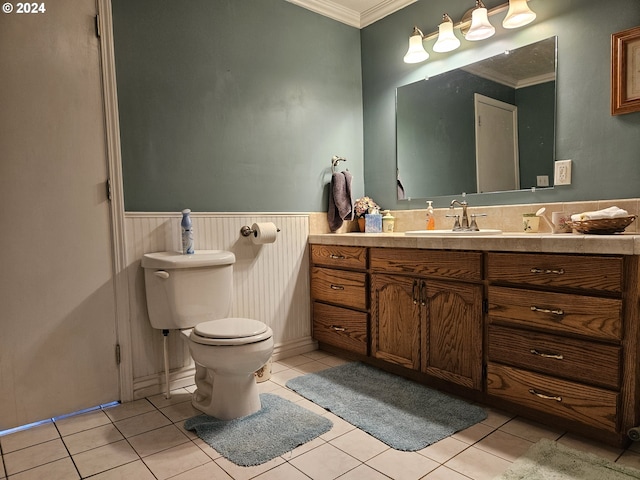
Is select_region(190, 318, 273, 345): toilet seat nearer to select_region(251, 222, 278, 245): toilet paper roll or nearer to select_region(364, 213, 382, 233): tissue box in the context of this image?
select_region(251, 222, 278, 245): toilet paper roll

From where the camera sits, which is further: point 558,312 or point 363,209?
point 363,209

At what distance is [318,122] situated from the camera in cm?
289

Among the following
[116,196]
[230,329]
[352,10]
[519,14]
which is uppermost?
[352,10]

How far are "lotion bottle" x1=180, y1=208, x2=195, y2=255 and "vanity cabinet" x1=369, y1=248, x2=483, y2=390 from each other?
1.00m

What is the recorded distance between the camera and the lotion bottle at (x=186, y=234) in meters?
2.15

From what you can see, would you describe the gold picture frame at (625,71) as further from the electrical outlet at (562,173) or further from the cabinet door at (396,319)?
the cabinet door at (396,319)

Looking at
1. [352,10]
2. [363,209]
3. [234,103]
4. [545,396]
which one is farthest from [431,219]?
[352,10]

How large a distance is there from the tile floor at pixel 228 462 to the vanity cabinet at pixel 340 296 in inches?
26.8

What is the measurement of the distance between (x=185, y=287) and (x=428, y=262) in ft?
3.96

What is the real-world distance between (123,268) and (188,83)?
3.50ft

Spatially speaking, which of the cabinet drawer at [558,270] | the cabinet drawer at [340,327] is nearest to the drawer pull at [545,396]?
the cabinet drawer at [558,270]

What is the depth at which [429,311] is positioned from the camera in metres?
2.11

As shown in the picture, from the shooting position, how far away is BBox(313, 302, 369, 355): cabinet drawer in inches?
98.2

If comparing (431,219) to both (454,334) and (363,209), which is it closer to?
(363,209)
